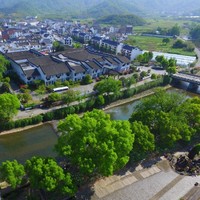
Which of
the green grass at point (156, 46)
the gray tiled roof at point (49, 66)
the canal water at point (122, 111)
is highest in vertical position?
the gray tiled roof at point (49, 66)

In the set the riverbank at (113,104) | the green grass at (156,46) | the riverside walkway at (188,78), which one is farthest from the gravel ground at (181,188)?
the green grass at (156,46)

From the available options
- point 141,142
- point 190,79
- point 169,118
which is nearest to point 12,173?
point 141,142

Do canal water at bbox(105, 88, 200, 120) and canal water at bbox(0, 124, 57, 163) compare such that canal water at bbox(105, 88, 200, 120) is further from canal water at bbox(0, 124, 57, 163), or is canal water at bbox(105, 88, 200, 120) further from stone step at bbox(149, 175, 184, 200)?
stone step at bbox(149, 175, 184, 200)

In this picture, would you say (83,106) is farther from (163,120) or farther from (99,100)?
(163,120)

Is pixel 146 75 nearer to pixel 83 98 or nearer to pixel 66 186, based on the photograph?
pixel 83 98

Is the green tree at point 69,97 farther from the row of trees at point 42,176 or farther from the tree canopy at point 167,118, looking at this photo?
the row of trees at point 42,176

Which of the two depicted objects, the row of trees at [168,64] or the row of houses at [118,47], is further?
the row of houses at [118,47]

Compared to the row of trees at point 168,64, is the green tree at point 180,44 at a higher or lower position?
lower

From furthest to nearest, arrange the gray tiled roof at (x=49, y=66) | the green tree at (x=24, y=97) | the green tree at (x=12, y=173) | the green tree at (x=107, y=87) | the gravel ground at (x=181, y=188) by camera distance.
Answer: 1. the gray tiled roof at (x=49, y=66)
2. the green tree at (x=107, y=87)
3. the green tree at (x=24, y=97)
4. the gravel ground at (x=181, y=188)
5. the green tree at (x=12, y=173)
